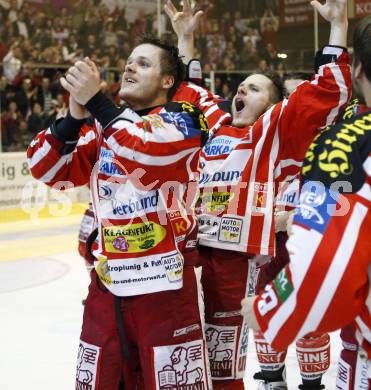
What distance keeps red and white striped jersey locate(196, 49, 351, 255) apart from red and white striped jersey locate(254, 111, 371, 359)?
145 centimetres

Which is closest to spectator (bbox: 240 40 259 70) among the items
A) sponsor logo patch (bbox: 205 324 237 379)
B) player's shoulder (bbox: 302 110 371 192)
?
sponsor logo patch (bbox: 205 324 237 379)

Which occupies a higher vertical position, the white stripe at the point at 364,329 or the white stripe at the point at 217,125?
the white stripe at the point at 217,125

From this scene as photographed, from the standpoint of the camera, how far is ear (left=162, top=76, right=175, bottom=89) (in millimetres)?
2627

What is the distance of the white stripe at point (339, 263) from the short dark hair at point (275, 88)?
6.66ft

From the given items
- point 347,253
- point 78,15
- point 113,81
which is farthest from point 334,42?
point 78,15

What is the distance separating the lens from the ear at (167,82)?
2.63 metres

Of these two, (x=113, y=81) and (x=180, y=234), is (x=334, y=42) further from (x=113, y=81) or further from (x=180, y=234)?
(x=113, y=81)

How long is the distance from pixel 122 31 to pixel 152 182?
38.4 ft

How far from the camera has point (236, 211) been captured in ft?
10.4

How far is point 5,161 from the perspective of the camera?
10312 millimetres

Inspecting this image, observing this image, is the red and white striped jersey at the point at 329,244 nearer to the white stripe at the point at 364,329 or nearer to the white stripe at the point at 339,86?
the white stripe at the point at 364,329

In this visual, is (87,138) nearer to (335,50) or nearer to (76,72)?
(76,72)

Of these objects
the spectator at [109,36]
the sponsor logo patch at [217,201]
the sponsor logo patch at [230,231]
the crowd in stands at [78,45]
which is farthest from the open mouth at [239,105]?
the spectator at [109,36]

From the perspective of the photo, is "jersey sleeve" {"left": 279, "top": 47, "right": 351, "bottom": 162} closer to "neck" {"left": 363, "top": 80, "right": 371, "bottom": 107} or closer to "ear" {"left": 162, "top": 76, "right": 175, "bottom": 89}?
"ear" {"left": 162, "top": 76, "right": 175, "bottom": 89}
